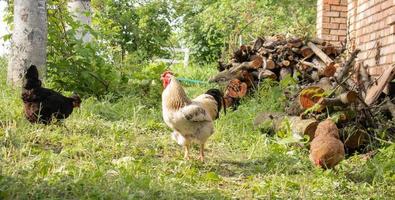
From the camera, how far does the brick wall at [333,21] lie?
9133mm

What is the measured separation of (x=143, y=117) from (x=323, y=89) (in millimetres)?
2379

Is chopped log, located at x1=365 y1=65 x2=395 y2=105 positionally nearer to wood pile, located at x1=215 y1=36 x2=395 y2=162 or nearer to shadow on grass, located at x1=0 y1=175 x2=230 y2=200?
wood pile, located at x1=215 y1=36 x2=395 y2=162

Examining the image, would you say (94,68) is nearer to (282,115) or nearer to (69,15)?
(69,15)

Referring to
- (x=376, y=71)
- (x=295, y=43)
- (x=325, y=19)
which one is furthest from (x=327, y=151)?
(x=325, y=19)

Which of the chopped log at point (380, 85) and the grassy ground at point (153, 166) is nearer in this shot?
the grassy ground at point (153, 166)

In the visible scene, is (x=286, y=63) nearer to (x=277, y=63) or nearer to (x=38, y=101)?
(x=277, y=63)

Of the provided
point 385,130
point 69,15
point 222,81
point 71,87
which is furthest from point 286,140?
point 69,15

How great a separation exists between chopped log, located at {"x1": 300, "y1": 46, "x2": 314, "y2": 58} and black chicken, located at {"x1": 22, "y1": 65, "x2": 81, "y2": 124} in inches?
170

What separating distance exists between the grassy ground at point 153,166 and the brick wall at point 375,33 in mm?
1818

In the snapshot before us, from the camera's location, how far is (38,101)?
4945 mm

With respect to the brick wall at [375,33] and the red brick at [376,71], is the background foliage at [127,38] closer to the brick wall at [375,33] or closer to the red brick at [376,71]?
the brick wall at [375,33]

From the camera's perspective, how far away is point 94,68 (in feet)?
25.1

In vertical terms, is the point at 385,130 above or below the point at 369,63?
below

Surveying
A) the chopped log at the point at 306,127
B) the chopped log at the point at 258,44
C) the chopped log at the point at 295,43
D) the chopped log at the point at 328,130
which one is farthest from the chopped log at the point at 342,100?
the chopped log at the point at 258,44
